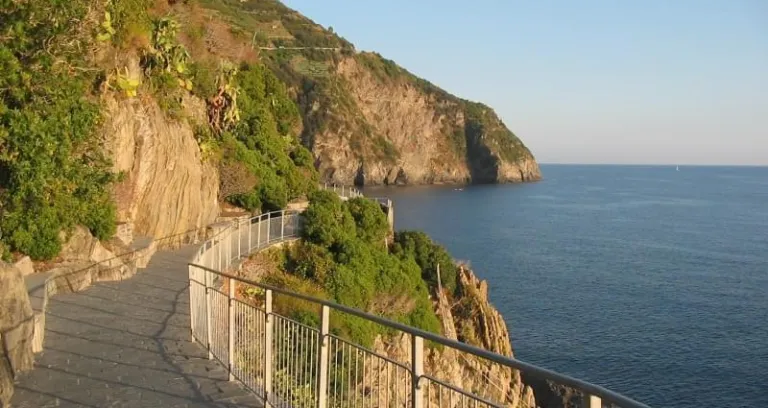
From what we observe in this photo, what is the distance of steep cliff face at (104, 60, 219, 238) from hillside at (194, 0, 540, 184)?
89184 mm

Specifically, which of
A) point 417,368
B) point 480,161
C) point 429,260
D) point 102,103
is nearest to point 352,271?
point 429,260

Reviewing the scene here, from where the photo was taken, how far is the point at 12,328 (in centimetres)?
751

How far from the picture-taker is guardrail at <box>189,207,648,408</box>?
152 inches

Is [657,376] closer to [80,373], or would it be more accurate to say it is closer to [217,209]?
[217,209]

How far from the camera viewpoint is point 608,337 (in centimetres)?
3362

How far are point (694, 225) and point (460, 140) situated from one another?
89.8 metres

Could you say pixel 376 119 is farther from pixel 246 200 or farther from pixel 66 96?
pixel 66 96

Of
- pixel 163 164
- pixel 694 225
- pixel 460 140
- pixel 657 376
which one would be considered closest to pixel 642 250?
pixel 694 225

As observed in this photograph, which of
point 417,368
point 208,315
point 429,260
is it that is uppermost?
point 417,368

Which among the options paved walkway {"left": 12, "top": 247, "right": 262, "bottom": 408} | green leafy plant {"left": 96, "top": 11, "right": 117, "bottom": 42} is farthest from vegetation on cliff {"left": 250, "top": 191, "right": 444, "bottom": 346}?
green leafy plant {"left": 96, "top": 11, "right": 117, "bottom": 42}

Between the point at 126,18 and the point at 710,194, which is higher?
the point at 126,18

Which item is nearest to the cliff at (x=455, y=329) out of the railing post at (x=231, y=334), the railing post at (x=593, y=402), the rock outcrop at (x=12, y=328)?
the railing post at (x=231, y=334)

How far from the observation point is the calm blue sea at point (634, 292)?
28.9 m

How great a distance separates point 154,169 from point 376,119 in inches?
5056
